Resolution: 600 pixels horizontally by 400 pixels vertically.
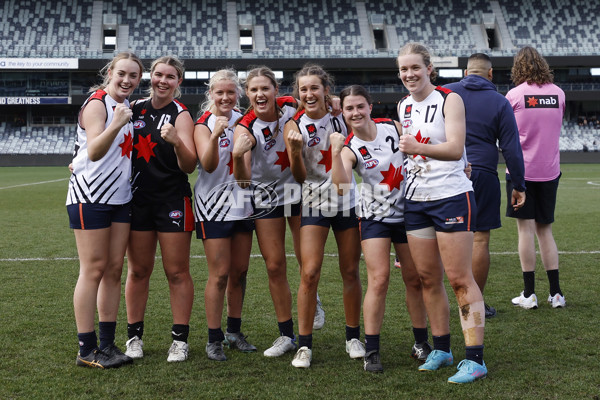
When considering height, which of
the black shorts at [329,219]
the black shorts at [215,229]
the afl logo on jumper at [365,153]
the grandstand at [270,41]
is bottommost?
the black shorts at [215,229]

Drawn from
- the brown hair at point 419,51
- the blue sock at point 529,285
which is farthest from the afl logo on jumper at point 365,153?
the blue sock at point 529,285

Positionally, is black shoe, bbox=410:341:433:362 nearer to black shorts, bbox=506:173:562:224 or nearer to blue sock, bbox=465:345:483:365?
blue sock, bbox=465:345:483:365

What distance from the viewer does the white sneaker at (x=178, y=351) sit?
13.8ft

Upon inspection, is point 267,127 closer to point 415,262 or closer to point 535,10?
point 415,262

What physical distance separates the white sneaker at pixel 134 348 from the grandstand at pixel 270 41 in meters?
37.2

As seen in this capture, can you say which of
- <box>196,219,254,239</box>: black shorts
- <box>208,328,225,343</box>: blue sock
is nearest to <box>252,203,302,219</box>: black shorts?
<box>196,219,254,239</box>: black shorts

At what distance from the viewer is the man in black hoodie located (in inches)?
194

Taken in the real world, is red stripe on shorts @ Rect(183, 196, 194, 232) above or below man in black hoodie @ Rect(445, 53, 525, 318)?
below

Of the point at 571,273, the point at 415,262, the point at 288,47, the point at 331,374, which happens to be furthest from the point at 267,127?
the point at 288,47

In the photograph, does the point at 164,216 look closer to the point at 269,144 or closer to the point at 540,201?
the point at 269,144

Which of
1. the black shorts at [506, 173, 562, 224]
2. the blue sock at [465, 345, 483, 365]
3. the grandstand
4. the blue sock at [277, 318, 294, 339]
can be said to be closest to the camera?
the blue sock at [465, 345, 483, 365]

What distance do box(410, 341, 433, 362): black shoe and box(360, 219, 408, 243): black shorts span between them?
73cm

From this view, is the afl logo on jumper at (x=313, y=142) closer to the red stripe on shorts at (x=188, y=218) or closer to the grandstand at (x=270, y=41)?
the red stripe on shorts at (x=188, y=218)

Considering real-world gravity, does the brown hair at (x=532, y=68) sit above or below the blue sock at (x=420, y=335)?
above
